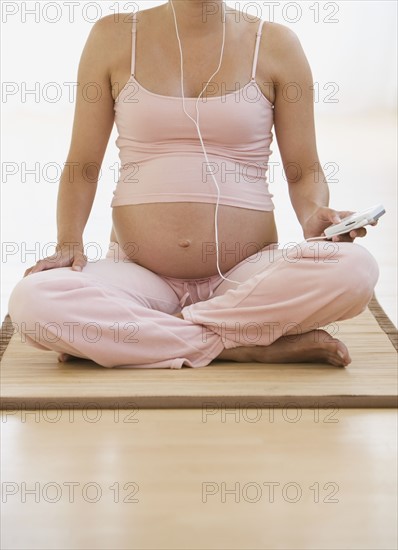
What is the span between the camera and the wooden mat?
85.8 inches

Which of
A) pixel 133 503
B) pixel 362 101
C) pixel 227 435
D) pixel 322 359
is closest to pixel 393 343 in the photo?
pixel 322 359

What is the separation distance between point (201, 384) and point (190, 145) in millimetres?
601

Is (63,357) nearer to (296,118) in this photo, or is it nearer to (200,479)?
(200,479)

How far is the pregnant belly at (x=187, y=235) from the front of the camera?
251cm

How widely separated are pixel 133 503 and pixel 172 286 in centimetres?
90

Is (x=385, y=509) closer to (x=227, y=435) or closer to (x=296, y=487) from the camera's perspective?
(x=296, y=487)

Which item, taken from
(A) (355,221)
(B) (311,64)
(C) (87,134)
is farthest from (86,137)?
(B) (311,64)

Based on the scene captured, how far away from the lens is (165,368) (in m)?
2.38

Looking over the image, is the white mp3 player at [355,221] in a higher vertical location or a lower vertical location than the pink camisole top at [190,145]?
lower

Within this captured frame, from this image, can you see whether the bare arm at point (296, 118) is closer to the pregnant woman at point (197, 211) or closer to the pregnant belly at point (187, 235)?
the pregnant woman at point (197, 211)

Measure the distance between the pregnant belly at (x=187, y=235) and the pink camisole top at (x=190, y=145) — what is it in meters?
0.02

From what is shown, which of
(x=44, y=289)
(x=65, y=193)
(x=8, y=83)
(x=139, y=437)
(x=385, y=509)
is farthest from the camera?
(x=8, y=83)

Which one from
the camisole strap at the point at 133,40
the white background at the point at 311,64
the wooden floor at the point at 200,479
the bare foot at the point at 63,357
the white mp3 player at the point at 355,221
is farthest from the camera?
the white background at the point at 311,64

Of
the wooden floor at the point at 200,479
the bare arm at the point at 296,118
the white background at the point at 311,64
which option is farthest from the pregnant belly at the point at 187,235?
the white background at the point at 311,64
